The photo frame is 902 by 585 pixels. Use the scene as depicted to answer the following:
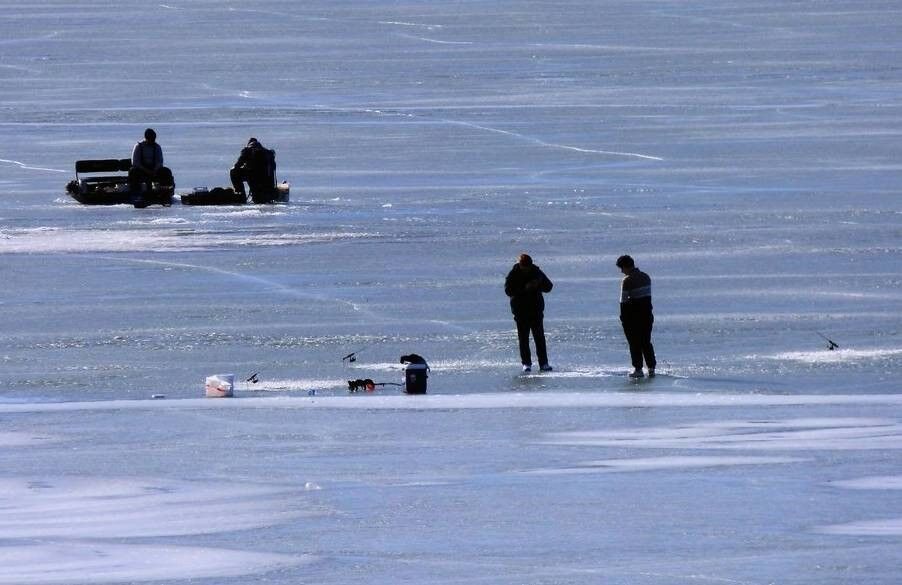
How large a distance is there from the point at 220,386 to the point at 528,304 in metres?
2.62

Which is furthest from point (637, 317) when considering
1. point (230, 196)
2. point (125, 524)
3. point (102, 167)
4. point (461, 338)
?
point (102, 167)

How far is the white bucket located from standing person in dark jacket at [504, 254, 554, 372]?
2.38 m

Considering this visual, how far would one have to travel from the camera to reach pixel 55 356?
15812 mm

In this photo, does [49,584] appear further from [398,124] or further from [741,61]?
[741,61]

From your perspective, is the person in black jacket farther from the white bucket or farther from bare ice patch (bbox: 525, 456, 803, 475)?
bare ice patch (bbox: 525, 456, 803, 475)

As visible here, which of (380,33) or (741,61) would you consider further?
(380,33)

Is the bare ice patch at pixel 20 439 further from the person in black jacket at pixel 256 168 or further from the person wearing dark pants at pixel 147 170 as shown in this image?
the person wearing dark pants at pixel 147 170

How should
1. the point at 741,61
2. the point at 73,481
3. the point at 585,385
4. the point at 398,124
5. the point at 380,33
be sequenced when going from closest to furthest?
1. the point at 73,481
2. the point at 585,385
3. the point at 398,124
4. the point at 741,61
5. the point at 380,33

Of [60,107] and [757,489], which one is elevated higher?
[60,107]

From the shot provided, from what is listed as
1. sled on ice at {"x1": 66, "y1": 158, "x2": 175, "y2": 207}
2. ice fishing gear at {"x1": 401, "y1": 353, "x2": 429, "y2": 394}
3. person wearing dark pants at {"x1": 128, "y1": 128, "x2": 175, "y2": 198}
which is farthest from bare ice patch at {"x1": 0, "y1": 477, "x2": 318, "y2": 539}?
sled on ice at {"x1": 66, "y1": 158, "x2": 175, "y2": 207}

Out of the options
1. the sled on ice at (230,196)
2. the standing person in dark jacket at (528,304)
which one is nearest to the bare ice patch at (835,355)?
the standing person in dark jacket at (528,304)

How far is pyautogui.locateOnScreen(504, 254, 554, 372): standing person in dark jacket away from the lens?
48.8 ft

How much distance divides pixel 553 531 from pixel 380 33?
47.8m

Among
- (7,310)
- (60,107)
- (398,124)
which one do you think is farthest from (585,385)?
(60,107)
